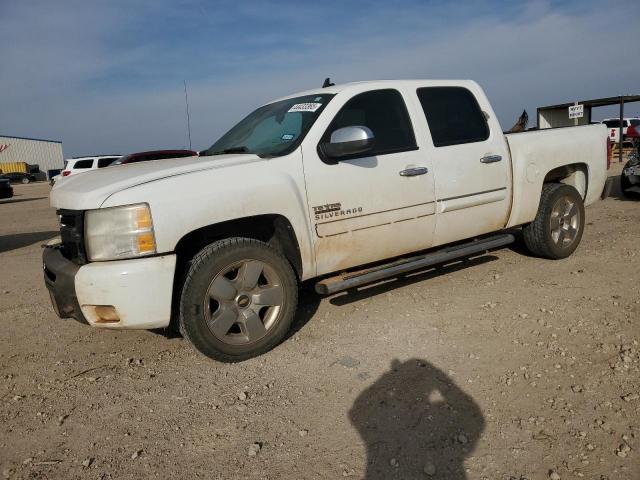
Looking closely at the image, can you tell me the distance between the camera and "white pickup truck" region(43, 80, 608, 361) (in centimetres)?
308

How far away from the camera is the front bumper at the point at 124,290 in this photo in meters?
3.01

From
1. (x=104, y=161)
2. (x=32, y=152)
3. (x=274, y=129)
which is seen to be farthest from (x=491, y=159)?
(x=32, y=152)

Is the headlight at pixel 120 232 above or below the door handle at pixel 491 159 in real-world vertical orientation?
below

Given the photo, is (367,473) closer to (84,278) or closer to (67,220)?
(84,278)

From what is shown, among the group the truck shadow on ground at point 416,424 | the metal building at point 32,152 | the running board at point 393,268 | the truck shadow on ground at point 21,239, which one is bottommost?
the truck shadow on ground at point 416,424

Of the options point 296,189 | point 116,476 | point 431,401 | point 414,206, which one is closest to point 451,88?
point 414,206

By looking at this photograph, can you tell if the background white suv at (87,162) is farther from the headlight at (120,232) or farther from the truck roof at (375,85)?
the headlight at (120,232)

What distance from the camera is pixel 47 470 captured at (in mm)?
2436

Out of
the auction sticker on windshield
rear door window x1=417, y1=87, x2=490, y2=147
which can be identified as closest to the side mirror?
the auction sticker on windshield

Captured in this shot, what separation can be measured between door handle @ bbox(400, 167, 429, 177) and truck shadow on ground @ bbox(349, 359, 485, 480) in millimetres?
1540

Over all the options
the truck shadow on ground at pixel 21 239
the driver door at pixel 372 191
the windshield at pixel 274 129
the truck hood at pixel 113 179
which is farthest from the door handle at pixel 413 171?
the truck shadow on ground at pixel 21 239

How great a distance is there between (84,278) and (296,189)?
147cm

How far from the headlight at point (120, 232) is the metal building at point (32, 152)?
56209mm

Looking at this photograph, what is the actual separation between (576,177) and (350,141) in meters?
3.37
